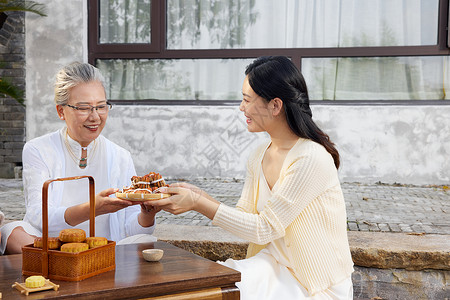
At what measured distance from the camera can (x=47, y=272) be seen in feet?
5.72

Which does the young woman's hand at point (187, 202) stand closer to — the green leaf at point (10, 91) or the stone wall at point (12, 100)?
the green leaf at point (10, 91)

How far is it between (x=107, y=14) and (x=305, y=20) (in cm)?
274

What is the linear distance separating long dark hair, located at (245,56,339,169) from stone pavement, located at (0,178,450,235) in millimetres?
1745

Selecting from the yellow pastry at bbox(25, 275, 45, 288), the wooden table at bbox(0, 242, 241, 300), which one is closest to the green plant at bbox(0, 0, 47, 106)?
the wooden table at bbox(0, 242, 241, 300)

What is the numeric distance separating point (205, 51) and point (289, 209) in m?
5.16

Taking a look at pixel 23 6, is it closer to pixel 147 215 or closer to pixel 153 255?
pixel 147 215

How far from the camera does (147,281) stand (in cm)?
173

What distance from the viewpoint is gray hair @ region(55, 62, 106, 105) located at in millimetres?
2617

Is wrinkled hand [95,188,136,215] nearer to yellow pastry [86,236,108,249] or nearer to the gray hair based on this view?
yellow pastry [86,236,108,249]

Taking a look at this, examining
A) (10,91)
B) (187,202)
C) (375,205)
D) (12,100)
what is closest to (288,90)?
(187,202)

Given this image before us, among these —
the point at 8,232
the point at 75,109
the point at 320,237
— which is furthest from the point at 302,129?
the point at 8,232

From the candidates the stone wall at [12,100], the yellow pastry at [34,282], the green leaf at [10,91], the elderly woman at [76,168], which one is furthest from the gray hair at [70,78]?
the stone wall at [12,100]

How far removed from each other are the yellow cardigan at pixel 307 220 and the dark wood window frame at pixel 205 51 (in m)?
4.70

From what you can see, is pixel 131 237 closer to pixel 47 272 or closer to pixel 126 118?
pixel 47 272
